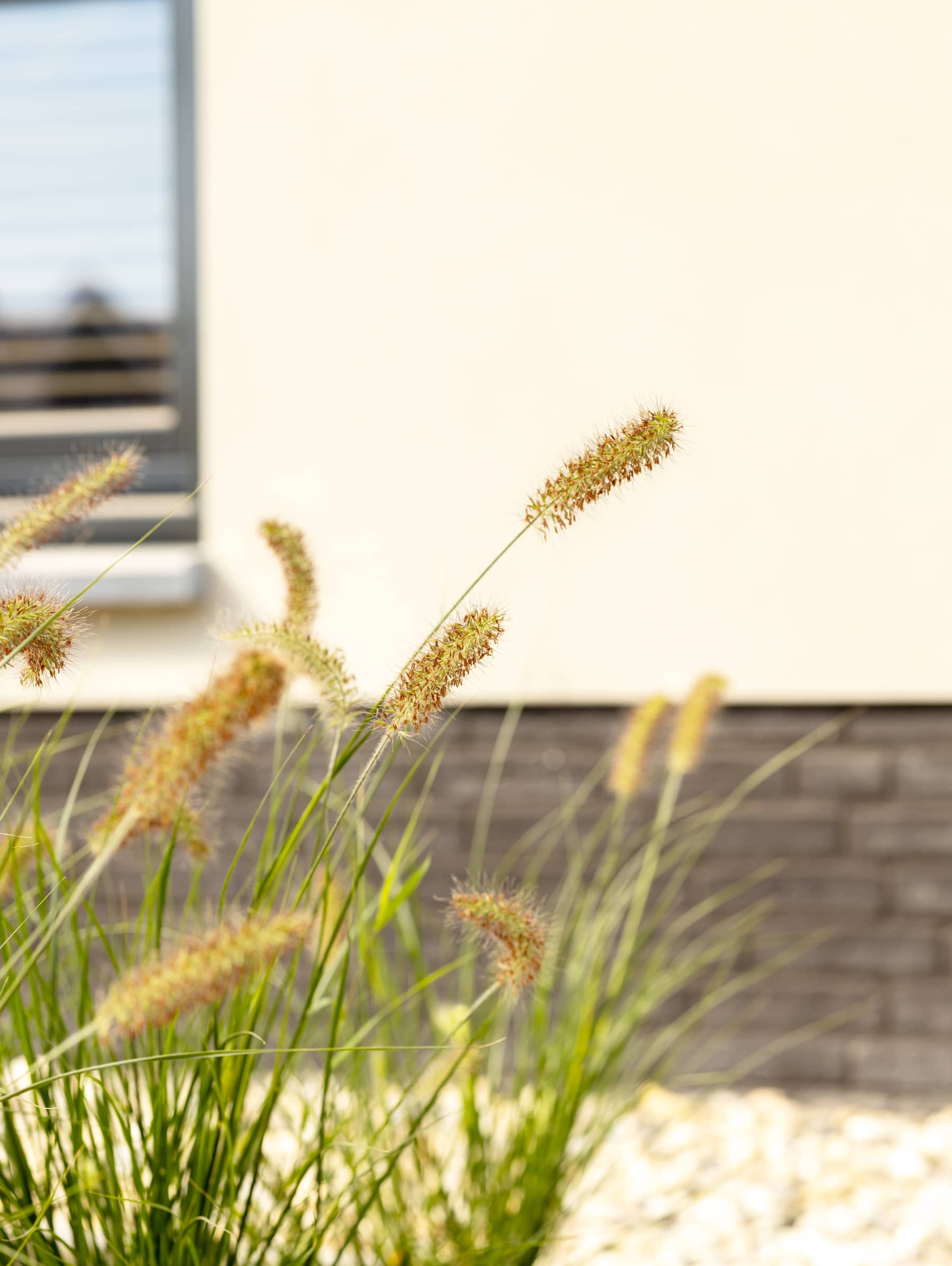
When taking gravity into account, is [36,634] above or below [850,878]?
above

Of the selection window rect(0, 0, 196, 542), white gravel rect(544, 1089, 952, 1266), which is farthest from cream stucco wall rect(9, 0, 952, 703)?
white gravel rect(544, 1089, 952, 1266)

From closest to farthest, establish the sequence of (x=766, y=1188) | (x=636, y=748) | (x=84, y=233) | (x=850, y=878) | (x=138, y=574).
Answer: (x=636, y=748) < (x=766, y=1188) < (x=850, y=878) < (x=138, y=574) < (x=84, y=233)

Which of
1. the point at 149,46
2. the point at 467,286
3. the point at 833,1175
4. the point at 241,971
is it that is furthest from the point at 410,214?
the point at 241,971

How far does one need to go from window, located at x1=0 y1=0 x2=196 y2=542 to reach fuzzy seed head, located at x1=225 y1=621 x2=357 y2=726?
224cm

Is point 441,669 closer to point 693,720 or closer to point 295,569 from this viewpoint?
point 295,569

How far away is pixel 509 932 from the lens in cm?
81

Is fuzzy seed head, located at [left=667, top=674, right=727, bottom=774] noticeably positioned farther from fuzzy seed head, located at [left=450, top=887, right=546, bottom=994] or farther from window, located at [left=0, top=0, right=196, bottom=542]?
window, located at [left=0, top=0, right=196, bottom=542]

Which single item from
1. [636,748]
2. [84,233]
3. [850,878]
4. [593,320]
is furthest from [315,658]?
[84,233]

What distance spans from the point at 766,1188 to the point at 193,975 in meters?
1.57

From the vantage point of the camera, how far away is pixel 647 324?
8.68 ft

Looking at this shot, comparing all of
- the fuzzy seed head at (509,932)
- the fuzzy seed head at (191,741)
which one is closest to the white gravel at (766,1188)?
the fuzzy seed head at (509,932)

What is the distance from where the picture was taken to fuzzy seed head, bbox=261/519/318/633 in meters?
0.94

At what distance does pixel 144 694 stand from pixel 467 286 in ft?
3.99

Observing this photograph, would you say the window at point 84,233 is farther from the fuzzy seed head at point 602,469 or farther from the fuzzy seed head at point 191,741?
the fuzzy seed head at point 602,469
